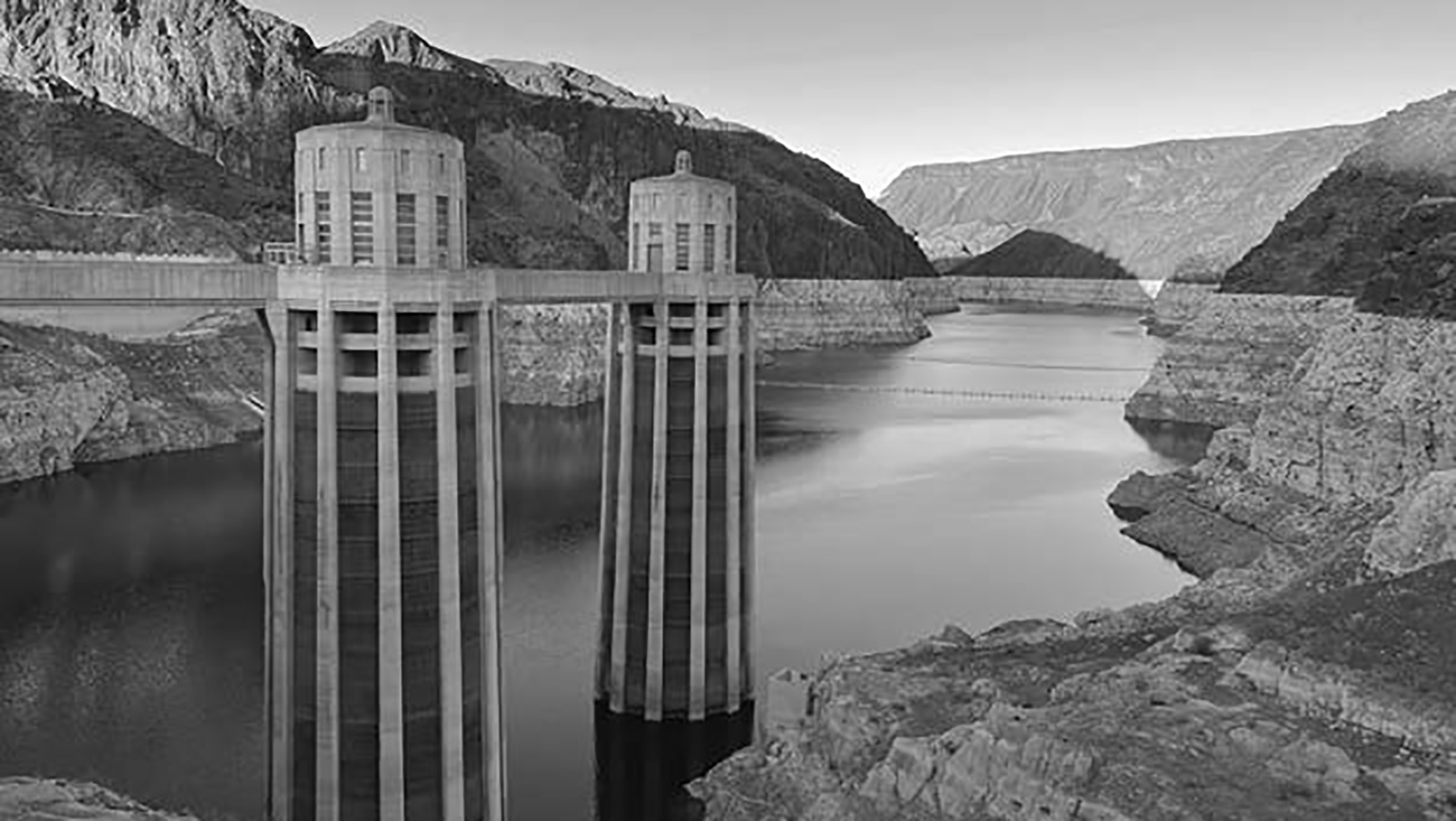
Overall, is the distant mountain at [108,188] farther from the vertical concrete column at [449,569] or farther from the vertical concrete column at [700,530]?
the vertical concrete column at [449,569]

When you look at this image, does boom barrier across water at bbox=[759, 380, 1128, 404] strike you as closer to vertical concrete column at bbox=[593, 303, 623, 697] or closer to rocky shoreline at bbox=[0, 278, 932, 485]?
rocky shoreline at bbox=[0, 278, 932, 485]

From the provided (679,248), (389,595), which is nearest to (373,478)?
(389,595)

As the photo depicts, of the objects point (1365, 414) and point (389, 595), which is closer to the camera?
point (389, 595)

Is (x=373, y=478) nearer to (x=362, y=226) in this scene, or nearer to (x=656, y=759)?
(x=362, y=226)

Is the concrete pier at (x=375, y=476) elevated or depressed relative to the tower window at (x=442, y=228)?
depressed

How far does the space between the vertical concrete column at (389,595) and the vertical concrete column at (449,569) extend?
38.7 inches

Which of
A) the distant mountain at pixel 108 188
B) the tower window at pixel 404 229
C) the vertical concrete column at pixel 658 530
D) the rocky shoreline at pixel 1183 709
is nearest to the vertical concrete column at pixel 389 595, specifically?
the tower window at pixel 404 229

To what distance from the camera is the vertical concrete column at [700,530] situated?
133 feet

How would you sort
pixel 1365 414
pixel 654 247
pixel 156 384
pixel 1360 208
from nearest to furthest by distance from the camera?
pixel 654 247 < pixel 1365 414 < pixel 156 384 < pixel 1360 208

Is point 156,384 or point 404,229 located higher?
point 404,229

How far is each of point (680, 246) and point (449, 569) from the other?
15862mm

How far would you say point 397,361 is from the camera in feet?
91.9

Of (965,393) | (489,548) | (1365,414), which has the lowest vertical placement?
(965,393)

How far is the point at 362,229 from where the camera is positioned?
2800 centimetres
